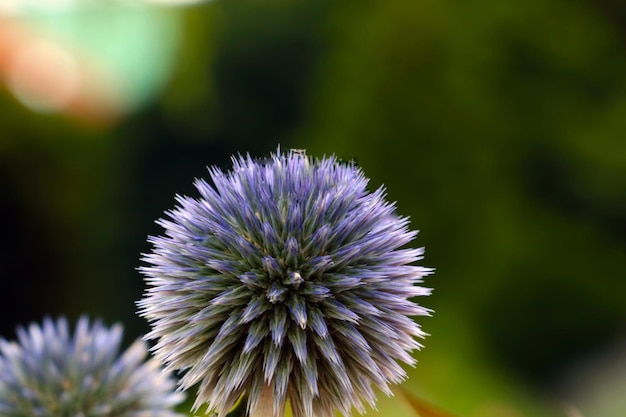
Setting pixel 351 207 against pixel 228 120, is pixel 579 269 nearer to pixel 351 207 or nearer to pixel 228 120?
pixel 228 120

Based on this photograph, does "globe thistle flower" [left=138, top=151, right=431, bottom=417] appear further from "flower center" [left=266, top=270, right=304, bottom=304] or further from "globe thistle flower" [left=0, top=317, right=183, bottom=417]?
"globe thistle flower" [left=0, top=317, right=183, bottom=417]

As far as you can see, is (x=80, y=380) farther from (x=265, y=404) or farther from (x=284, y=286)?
(x=284, y=286)

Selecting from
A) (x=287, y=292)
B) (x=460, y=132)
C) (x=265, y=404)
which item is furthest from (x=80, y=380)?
(x=460, y=132)

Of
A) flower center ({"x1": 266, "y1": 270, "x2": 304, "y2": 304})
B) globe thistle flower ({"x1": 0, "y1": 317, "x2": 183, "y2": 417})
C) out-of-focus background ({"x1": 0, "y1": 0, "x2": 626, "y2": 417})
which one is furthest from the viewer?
out-of-focus background ({"x1": 0, "y1": 0, "x2": 626, "y2": 417})

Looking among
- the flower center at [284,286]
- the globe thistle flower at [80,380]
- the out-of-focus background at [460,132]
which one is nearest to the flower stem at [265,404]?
the flower center at [284,286]

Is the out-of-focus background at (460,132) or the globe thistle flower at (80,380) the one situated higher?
the out-of-focus background at (460,132)

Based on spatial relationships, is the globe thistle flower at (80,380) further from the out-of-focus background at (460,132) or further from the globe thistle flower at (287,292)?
the out-of-focus background at (460,132)

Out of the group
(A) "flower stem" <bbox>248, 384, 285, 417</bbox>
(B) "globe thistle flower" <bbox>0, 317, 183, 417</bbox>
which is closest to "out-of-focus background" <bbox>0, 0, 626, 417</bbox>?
(B) "globe thistle flower" <bbox>0, 317, 183, 417</bbox>
